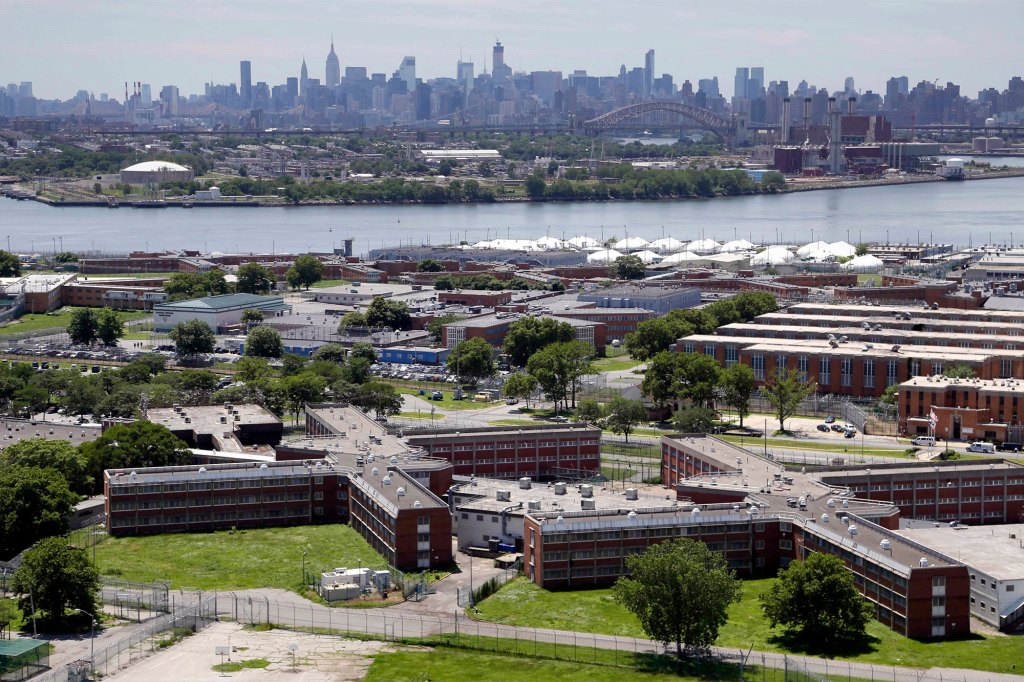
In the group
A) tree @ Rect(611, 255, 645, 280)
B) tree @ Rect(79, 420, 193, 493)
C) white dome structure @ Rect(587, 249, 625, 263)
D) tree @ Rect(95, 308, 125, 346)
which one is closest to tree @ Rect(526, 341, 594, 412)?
tree @ Rect(79, 420, 193, 493)

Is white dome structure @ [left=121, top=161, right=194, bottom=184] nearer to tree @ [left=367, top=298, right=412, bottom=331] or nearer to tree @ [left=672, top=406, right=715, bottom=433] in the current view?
tree @ [left=367, top=298, right=412, bottom=331]

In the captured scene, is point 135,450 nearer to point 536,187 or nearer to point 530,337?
point 530,337

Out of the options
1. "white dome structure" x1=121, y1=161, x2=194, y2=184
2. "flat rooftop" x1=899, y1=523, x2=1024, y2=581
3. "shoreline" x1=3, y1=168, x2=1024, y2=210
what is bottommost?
"flat rooftop" x1=899, y1=523, x2=1024, y2=581

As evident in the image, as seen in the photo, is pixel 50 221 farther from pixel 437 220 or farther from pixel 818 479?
pixel 818 479

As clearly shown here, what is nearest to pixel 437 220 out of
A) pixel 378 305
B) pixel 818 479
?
pixel 378 305

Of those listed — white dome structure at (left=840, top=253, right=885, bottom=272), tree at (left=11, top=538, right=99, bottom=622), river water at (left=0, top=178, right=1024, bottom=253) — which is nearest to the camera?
tree at (left=11, top=538, right=99, bottom=622)

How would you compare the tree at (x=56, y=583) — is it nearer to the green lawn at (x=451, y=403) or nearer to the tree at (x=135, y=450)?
the tree at (x=135, y=450)
